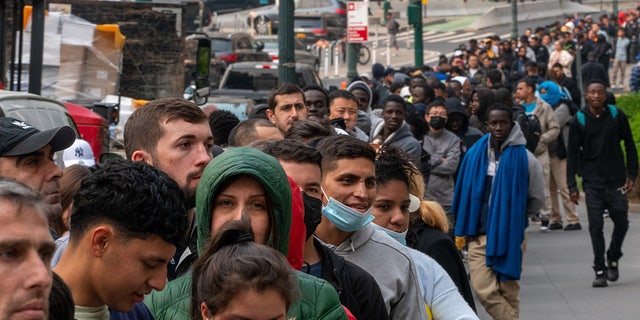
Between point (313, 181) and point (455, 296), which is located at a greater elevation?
point (313, 181)

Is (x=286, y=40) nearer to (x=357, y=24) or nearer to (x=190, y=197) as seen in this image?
(x=190, y=197)

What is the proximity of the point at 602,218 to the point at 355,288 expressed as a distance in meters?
9.26

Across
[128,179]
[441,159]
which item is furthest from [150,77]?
[128,179]

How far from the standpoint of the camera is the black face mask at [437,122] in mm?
14055

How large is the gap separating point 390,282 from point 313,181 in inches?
19.2

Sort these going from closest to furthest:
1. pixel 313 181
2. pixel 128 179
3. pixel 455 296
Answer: pixel 128 179 → pixel 313 181 → pixel 455 296

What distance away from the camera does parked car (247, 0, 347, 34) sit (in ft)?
183

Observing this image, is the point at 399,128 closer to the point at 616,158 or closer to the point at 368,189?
the point at 616,158

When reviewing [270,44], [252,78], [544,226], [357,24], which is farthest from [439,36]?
[544,226]

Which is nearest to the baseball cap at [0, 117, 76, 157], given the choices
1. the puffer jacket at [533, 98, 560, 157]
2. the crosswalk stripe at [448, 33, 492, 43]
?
the puffer jacket at [533, 98, 560, 157]

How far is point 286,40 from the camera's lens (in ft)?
46.6

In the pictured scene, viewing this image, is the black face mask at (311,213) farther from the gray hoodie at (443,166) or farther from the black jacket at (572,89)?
the black jacket at (572,89)

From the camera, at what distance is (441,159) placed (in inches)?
544

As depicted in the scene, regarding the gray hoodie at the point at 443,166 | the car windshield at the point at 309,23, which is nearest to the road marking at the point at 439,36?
the car windshield at the point at 309,23
